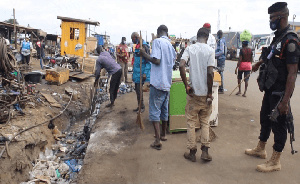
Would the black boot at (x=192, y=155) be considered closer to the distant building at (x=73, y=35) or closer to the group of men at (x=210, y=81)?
the group of men at (x=210, y=81)

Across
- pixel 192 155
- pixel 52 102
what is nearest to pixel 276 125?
pixel 192 155

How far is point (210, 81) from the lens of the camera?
3.31 meters

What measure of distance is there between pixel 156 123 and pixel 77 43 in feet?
51.0

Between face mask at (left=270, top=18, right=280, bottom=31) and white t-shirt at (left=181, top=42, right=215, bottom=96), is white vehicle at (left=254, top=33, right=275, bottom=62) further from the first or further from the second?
white t-shirt at (left=181, top=42, right=215, bottom=96)

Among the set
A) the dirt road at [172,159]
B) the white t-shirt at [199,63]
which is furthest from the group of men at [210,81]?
the dirt road at [172,159]

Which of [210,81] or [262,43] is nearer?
[210,81]

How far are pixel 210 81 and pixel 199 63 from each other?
284 mm

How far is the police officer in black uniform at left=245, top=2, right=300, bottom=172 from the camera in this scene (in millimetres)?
2852

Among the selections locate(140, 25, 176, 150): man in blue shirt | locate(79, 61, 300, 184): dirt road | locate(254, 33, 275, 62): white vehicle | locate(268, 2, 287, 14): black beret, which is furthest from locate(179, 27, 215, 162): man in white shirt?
locate(254, 33, 275, 62): white vehicle

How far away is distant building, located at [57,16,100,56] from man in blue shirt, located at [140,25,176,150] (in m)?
14.8

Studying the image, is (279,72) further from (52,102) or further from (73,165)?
(52,102)

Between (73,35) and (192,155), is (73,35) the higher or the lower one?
the higher one

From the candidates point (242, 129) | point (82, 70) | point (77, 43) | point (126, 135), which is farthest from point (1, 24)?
point (242, 129)

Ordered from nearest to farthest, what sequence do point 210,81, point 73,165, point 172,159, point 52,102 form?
point 210,81, point 172,159, point 73,165, point 52,102
